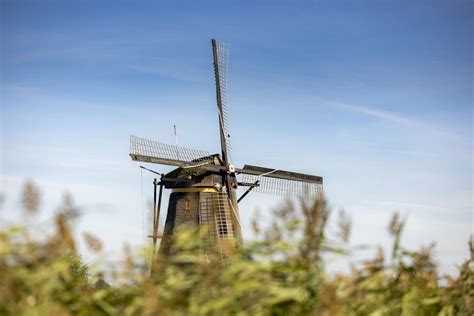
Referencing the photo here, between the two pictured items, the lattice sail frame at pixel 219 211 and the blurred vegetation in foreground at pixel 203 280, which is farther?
the lattice sail frame at pixel 219 211

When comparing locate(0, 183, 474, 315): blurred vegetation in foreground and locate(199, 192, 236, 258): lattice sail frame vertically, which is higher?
locate(199, 192, 236, 258): lattice sail frame

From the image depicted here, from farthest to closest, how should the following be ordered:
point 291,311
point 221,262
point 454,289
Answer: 1. point 454,289
2. point 221,262
3. point 291,311

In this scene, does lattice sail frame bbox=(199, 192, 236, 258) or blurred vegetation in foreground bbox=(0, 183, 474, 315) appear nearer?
blurred vegetation in foreground bbox=(0, 183, 474, 315)

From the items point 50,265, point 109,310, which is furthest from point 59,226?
point 109,310

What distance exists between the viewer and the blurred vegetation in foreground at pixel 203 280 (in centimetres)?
307

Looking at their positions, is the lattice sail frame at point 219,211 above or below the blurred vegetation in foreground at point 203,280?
above

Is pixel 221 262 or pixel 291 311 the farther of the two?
pixel 221 262

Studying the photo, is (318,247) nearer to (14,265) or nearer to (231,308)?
(231,308)

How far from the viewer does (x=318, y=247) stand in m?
3.63

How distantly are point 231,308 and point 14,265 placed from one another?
1.12m

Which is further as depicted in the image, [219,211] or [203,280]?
[219,211]

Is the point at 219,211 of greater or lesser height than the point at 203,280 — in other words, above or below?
above

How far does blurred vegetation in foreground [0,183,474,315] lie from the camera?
3072 millimetres

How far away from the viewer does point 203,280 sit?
3.20 meters
